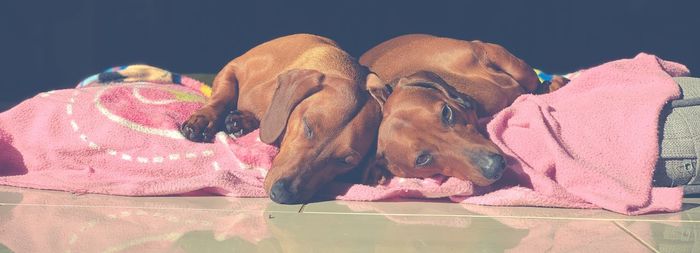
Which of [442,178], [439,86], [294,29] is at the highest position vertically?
[439,86]

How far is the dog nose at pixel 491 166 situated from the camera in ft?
8.53

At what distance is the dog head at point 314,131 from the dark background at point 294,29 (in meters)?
2.87

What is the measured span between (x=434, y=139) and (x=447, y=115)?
14 cm

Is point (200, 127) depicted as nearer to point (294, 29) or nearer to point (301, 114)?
point (301, 114)

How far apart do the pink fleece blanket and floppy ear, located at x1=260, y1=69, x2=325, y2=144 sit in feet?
0.25

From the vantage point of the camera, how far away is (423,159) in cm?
273

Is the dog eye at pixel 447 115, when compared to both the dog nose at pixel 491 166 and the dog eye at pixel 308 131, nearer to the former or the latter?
the dog nose at pixel 491 166

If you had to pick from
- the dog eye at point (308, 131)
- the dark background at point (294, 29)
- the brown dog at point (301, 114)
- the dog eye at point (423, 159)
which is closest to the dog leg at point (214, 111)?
the brown dog at point (301, 114)

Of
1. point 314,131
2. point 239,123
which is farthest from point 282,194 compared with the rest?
point 239,123

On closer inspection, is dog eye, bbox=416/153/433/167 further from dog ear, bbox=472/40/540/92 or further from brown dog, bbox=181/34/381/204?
dog ear, bbox=472/40/540/92

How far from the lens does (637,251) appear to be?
1.96 metres

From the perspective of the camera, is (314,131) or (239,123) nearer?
(314,131)

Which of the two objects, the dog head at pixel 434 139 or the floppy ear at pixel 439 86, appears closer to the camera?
the dog head at pixel 434 139

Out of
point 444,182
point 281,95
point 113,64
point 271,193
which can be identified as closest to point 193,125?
point 281,95
